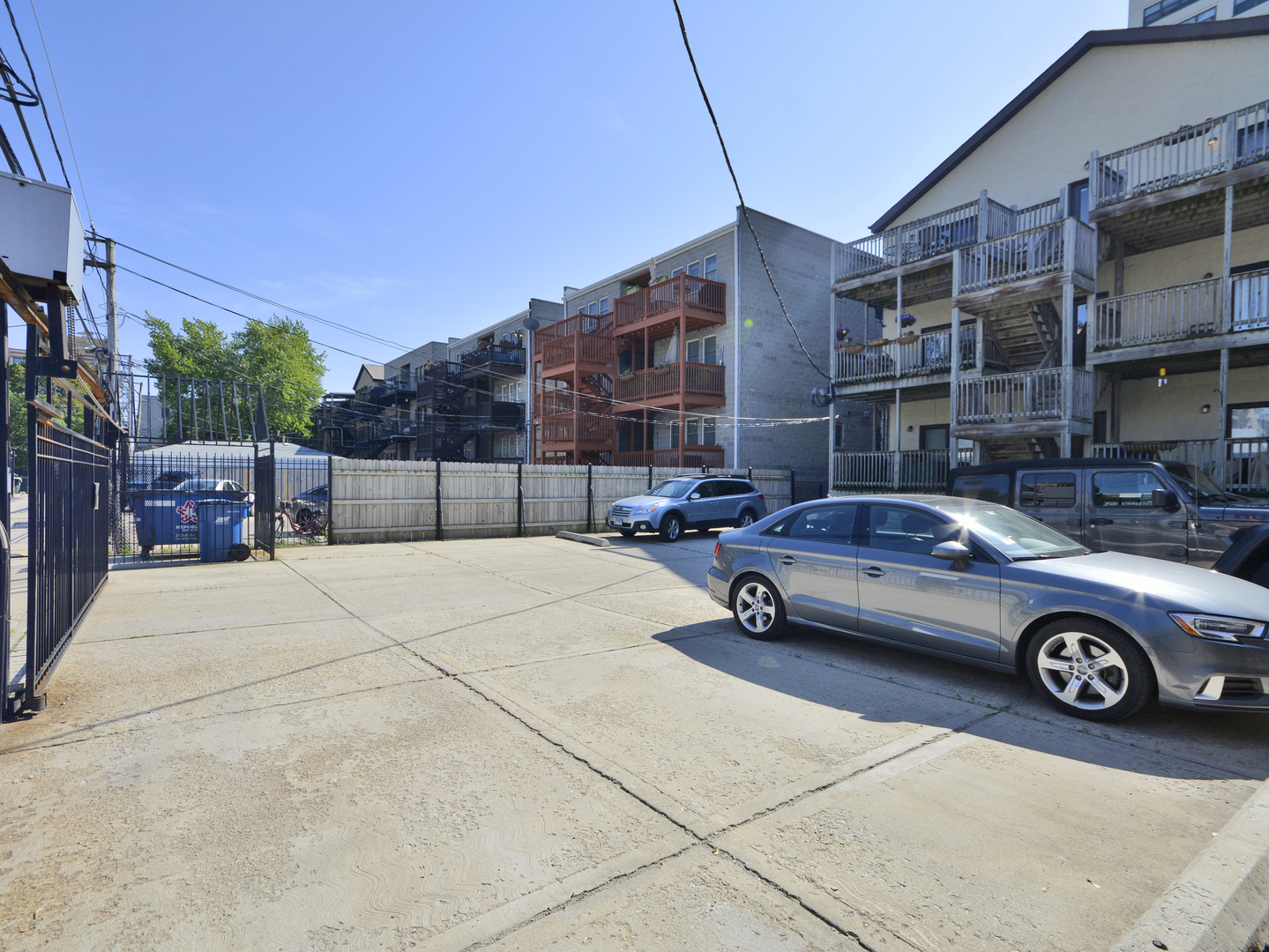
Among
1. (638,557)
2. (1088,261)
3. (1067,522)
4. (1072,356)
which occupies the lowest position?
(638,557)

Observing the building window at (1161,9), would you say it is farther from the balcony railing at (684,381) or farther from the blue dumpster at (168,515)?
the blue dumpster at (168,515)

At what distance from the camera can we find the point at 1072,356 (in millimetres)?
13875

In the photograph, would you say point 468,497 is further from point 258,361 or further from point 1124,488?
point 258,361

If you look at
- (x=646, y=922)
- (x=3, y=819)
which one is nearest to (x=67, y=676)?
(x=3, y=819)

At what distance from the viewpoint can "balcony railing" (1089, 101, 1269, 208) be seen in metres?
12.0

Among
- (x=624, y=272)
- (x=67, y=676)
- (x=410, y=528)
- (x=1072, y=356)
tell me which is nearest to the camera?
(x=67, y=676)

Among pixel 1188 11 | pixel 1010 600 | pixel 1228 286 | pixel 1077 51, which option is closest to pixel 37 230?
pixel 1010 600

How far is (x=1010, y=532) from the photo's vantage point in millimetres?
5062

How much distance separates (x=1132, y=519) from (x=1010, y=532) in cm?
449

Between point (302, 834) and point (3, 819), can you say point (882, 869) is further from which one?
point (3, 819)

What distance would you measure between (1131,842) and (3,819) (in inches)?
192

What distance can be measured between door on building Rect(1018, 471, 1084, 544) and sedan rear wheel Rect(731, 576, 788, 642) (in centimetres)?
507

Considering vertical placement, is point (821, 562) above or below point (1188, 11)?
below

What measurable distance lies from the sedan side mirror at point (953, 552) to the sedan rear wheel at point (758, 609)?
1.63 metres
